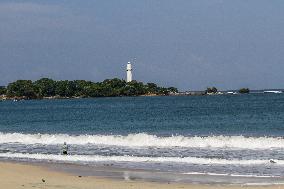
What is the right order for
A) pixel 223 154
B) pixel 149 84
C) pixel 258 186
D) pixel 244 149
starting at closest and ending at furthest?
pixel 258 186
pixel 223 154
pixel 244 149
pixel 149 84

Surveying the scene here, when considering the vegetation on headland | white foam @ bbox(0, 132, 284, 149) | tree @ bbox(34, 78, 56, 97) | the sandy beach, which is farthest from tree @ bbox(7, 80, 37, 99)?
the sandy beach

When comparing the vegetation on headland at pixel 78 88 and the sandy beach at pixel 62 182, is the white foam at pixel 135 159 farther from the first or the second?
the vegetation on headland at pixel 78 88

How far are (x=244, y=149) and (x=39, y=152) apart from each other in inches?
382

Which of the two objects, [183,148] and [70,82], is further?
[70,82]

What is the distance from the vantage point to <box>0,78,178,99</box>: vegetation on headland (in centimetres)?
18406

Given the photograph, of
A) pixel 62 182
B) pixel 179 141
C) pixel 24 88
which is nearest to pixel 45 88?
pixel 24 88

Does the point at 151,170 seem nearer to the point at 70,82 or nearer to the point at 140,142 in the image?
the point at 140,142

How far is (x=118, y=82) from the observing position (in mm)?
183500

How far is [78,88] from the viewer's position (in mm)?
193375

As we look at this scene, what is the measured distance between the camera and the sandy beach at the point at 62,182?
16297 mm

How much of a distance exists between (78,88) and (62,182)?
17693 cm

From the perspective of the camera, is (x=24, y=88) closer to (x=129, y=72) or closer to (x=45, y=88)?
(x=45, y=88)

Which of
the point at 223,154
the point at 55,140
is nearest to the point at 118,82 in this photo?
the point at 55,140

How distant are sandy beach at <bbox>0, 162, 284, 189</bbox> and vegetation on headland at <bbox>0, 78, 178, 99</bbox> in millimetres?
162367
